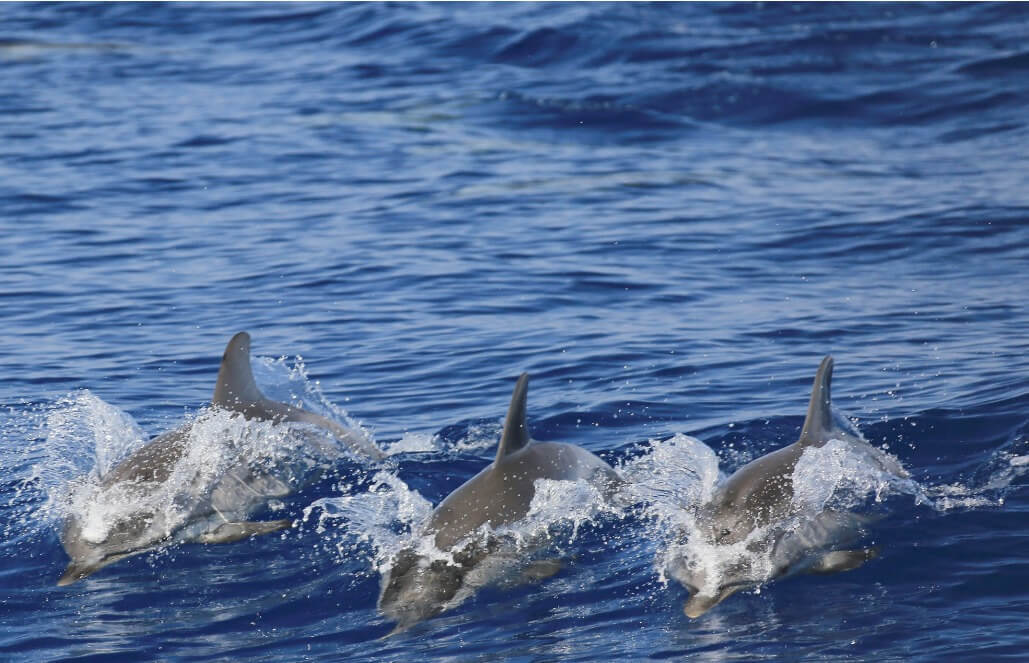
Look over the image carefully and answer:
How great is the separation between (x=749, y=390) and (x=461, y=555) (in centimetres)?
432

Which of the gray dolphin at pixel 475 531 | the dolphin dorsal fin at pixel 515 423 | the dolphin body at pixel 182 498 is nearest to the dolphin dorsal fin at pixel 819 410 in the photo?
the gray dolphin at pixel 475 531

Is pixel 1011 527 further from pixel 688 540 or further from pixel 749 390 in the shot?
pixel 749 390

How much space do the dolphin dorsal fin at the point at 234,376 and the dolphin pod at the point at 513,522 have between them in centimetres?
38

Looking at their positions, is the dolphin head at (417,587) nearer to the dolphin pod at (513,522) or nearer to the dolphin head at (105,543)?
the dolphin pod at (513,522)

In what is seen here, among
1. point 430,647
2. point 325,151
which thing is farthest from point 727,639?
point 325,151

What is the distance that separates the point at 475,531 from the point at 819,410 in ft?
6.58

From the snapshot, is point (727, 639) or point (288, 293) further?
point (288, 293)

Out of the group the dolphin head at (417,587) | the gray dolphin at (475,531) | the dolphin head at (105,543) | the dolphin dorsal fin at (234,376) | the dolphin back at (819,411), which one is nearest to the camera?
the dolphin head at (417,587)

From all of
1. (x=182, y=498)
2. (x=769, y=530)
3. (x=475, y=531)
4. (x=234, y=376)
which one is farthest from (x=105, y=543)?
(x=769, y=530)

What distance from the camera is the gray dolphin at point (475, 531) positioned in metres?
7.45

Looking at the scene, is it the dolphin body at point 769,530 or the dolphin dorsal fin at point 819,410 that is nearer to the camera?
the dolphin body at point 769,530

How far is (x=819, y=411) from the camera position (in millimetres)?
8031

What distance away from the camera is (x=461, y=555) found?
299 inches

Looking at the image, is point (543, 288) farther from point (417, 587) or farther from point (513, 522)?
point (417, 587)
